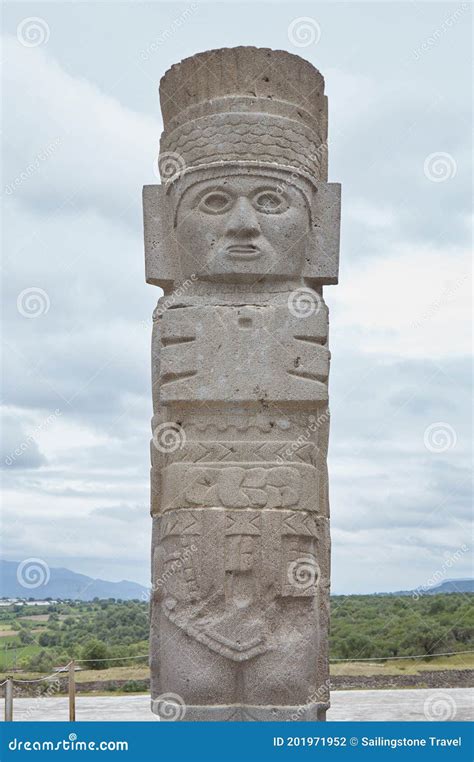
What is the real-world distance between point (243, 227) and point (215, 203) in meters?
0.40

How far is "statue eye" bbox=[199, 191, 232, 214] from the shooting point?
21.9 ft

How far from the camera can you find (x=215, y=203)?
673 cm

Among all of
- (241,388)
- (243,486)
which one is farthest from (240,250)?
(243,486)

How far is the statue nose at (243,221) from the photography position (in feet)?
21.4

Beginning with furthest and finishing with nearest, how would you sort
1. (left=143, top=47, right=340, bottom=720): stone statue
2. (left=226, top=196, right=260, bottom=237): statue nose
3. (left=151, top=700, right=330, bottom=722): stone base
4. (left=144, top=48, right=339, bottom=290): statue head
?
1. (left=144, top=48, right=339, bottom=290): statue head
2. (left=226, top=196, right=260, bottom=237): statue nose
3. (left=143, top=47, right=340, bottom=720): stone statue
4. (left=151, top=700, right=330, bottom=722): stone base

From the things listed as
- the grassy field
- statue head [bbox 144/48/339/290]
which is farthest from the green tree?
statue head [bbox 144/48/339/290]

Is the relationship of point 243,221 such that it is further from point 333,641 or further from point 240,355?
point 333,641

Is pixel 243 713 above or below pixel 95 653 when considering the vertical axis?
above

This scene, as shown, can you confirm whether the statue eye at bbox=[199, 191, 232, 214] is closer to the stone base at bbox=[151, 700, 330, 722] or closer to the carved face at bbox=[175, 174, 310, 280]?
the carved face at bbox=[175, 174, 310, 280]

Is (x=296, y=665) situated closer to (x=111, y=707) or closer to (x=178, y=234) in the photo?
(x=178, y=234)

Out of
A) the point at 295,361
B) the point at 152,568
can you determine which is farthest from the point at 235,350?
the point at 152,568

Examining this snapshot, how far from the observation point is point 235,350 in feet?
21.0

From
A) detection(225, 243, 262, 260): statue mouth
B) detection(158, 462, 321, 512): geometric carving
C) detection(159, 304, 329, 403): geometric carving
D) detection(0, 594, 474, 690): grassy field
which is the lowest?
detection(0, 594, 474, 690): grassy field

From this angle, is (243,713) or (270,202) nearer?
(243,713)
